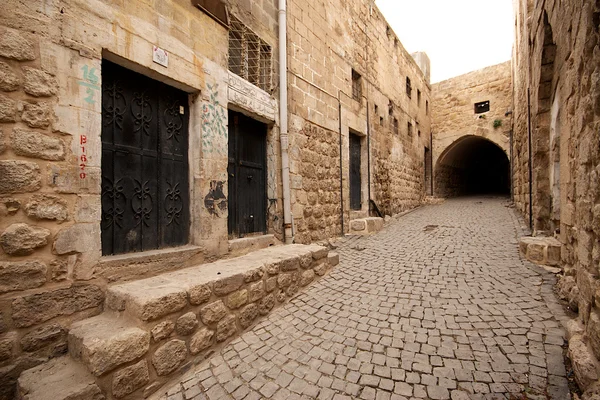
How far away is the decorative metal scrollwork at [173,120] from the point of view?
132 inches

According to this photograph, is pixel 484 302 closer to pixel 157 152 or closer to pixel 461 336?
pixel 461 336

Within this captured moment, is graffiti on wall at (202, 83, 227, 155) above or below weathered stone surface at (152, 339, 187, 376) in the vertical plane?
Answer: above

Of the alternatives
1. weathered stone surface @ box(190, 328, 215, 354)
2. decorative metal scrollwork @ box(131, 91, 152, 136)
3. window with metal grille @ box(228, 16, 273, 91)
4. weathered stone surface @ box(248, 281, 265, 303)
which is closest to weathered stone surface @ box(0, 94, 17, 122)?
decorative metal scrollwork @ box(131, 91, 152, 136)

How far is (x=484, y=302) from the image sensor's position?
3096 millimetres

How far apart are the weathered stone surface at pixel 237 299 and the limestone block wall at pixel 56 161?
32.4 inches

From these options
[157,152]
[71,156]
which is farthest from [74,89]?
[157,152]

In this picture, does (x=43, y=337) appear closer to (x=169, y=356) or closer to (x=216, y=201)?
(x=169, y=356)

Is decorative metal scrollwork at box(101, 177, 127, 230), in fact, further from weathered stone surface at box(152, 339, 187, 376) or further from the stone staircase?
weathered stone surface at box(152, 339, 187, 376)

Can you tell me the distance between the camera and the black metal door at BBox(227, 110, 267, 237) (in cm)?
427

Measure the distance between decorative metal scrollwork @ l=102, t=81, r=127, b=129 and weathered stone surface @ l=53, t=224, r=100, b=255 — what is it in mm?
1088

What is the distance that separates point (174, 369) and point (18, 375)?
1.03 meters

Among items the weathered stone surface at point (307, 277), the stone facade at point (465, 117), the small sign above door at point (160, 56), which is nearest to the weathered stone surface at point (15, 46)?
the small sign above door at point (160, 56)

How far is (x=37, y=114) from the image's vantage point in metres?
2.17

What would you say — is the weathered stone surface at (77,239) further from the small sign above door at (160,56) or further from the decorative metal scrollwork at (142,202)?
the small sign above door at (160,56)
